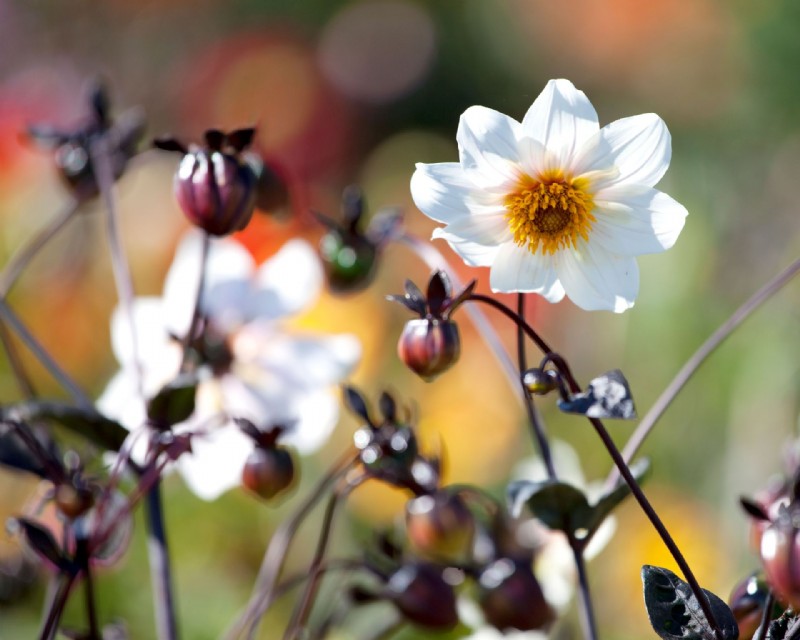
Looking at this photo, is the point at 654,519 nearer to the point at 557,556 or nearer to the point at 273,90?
the point at 557,556

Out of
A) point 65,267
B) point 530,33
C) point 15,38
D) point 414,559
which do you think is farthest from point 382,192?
point 414,559

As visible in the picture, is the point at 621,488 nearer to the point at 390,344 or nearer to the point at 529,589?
the point at 529,589

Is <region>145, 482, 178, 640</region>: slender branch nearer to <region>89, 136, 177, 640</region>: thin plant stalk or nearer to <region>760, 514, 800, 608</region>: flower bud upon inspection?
<region>89, 136, 177, 640</region>: thin plant stalk

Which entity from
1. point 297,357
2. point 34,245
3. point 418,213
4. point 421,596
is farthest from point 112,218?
point 418,213

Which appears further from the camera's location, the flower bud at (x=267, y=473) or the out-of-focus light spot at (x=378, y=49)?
the out-of-focus light spot at (x=378, y=49)

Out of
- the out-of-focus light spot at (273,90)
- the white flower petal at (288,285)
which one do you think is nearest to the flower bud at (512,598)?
the white flower petal at (288,285)

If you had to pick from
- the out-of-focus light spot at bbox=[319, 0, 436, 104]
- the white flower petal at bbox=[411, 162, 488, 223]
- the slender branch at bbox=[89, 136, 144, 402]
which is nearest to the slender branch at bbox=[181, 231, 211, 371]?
the slender branch at bbox=[89, 136, 144, 402]

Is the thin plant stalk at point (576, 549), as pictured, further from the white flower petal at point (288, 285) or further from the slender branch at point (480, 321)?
the white flower petal at point (288, 285)
